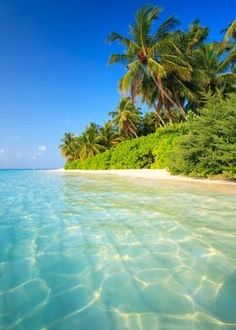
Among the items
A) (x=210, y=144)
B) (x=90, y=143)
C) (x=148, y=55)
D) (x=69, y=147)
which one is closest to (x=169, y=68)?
(x=148, y=55)

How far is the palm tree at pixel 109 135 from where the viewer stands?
4147 centimetres

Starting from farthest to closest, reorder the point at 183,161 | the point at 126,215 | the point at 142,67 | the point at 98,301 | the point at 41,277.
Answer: the point at 142,67 → the point at 183,161 → the point at 126,215 → the point at 41,277 → the point at 98,301

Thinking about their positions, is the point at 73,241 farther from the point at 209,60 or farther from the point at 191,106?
the point at 191,106

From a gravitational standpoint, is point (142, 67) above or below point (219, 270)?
above

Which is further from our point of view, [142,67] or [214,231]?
[142,67]

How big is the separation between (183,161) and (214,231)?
1019 centimetres

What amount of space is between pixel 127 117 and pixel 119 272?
3606 centimetres

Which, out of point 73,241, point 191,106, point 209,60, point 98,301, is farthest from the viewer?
point 191,106

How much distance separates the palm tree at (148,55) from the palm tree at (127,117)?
14.1 m

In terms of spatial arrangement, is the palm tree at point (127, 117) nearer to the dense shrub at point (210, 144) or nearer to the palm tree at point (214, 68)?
the palm tree at point (214, 68)

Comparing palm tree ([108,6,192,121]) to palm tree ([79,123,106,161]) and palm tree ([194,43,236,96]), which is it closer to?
palm tree ([194,43,236,96])

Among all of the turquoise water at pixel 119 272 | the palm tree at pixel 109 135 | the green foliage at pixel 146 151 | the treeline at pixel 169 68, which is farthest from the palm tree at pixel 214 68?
the turquoise water at pixel 119 272

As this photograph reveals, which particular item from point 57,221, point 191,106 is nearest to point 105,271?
point 57,221

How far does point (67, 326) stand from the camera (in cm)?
228
